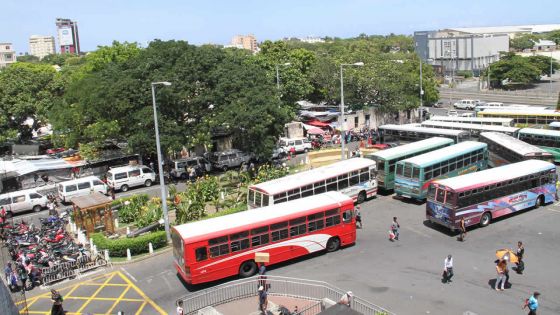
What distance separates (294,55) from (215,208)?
40425 mm

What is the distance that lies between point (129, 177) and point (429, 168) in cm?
2094

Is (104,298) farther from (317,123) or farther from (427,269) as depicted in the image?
(317,123)

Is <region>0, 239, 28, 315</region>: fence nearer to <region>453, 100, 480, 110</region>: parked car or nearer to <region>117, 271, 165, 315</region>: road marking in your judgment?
<region>117, 271, 165, 315</region>: road marking

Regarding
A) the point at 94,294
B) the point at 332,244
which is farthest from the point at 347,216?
the point at 94,294

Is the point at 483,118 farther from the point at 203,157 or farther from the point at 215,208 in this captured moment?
the point at 215,208

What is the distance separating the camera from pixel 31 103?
53219 millimetres

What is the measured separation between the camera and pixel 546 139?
39406 mm

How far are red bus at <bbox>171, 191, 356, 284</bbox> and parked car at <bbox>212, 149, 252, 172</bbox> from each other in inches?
738

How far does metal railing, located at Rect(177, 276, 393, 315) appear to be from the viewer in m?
19.4

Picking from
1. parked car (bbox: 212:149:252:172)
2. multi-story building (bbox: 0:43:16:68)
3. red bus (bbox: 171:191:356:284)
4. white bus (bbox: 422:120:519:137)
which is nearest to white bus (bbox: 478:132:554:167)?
white bus (bbox: 422:120:519:137)

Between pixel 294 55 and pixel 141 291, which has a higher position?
pixel 294 55

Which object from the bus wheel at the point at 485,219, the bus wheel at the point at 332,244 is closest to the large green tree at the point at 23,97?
the bus wheel at the point at 332,244

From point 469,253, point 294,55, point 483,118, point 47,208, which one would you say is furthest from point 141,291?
point 294,55

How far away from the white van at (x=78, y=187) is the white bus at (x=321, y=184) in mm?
12740
